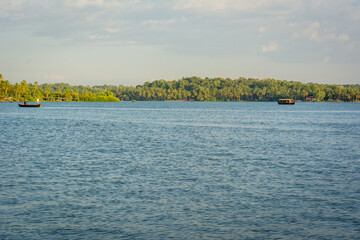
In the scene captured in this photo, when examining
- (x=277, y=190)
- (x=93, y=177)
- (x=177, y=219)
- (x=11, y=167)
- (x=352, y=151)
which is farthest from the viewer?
(x=352, y=151)

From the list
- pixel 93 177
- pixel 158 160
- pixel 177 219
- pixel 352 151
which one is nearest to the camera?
pixel 177 219

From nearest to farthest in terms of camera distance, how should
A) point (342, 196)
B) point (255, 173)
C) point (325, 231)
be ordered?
point (325, 231) < point (342, 196) < point (255, 173)

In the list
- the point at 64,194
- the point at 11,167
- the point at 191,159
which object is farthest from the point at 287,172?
the point at 11,167

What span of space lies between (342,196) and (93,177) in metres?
18.3

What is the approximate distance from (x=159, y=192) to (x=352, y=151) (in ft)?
107

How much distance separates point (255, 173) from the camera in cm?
3422

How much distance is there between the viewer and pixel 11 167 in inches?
1443

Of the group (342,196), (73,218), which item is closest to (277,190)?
(342,196)

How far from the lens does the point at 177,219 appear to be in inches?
834

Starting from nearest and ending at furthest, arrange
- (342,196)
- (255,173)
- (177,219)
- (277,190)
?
(177,219), (342,196), (277,190), (255,173)

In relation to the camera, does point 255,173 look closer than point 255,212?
No

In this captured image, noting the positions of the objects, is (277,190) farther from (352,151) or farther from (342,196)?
(352,151)

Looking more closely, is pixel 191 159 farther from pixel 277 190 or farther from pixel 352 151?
pixel 352 151

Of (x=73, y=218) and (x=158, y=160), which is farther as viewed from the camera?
(x=158, y=160)
